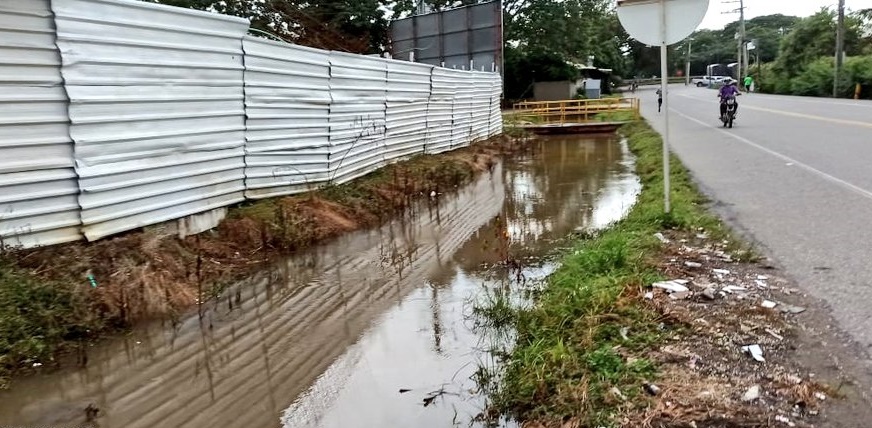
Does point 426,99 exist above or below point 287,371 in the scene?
above

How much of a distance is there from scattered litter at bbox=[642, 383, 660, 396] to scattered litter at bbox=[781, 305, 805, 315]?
140cm

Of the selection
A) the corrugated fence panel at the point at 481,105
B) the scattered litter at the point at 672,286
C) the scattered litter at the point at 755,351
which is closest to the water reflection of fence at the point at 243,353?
the scattered litter at the point at 672,286

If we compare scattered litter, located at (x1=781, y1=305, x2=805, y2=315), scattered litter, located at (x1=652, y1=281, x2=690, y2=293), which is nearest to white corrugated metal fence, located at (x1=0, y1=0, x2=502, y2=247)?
scattered litter, located at (x1=652, y1=281, x2=690, y2=293)

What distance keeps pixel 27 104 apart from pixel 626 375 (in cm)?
430

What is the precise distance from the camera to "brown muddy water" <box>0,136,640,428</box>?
3.50 metres

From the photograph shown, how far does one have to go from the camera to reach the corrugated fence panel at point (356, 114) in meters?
8.79

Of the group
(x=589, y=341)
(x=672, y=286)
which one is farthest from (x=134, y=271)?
(x=672, y=286)

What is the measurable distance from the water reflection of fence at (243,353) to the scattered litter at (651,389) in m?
1.91

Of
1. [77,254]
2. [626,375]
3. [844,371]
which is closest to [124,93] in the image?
[77,254]

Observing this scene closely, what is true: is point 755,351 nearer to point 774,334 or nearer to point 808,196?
point 774,334

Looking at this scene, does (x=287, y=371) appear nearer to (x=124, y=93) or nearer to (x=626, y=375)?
(x=626, y=375)

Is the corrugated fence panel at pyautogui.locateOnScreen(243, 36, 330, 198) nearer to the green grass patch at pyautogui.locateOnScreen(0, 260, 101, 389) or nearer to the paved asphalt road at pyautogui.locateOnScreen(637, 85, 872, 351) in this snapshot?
the green grass patch at pyautogui.locateOnScreen(0, 260, 101, 389)

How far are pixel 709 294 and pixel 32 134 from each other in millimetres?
4748

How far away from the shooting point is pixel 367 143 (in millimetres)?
9953
